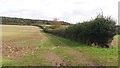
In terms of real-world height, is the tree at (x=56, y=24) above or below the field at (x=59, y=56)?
below

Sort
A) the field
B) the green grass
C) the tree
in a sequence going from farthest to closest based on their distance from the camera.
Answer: the tree < the green grass < the field

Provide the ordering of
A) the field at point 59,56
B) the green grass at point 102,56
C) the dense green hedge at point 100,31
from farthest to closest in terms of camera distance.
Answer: the dense green hedge at point 100,31
the green grass at point 102,56
the field at point 59,56

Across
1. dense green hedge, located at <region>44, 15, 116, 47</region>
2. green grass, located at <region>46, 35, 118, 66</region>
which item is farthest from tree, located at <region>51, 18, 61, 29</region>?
green grass, located at <region>46, 35, 118, 66</region>

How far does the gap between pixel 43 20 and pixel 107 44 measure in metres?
126

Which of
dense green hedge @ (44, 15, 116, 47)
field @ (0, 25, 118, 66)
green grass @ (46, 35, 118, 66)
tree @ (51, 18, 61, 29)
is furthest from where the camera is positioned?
tree @ (51, 18, 61, 29)

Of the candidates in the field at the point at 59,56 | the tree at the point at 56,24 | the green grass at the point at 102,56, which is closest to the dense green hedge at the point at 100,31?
the field at the point at 59,56

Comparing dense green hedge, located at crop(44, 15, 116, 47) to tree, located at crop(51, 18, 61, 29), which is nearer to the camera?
dense green hedge, located at crop(44, 15, 116, 47)

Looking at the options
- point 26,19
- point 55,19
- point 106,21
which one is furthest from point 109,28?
point 26,19

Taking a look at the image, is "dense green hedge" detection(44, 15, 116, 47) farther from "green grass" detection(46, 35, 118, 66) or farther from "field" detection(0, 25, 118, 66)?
"green grass" detection(46, 35, 118, 66)

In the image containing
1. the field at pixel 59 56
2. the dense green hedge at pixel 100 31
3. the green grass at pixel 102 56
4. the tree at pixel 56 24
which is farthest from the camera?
the tree at pixel 56 24

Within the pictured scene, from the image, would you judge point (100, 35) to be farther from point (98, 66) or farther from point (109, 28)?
point (98, 66)

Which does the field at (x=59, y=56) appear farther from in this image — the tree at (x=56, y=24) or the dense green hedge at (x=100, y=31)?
the tree at (x=56, y=24)

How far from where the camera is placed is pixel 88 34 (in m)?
32.5

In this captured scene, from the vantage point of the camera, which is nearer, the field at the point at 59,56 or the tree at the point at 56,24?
the field at the point at 59,56
